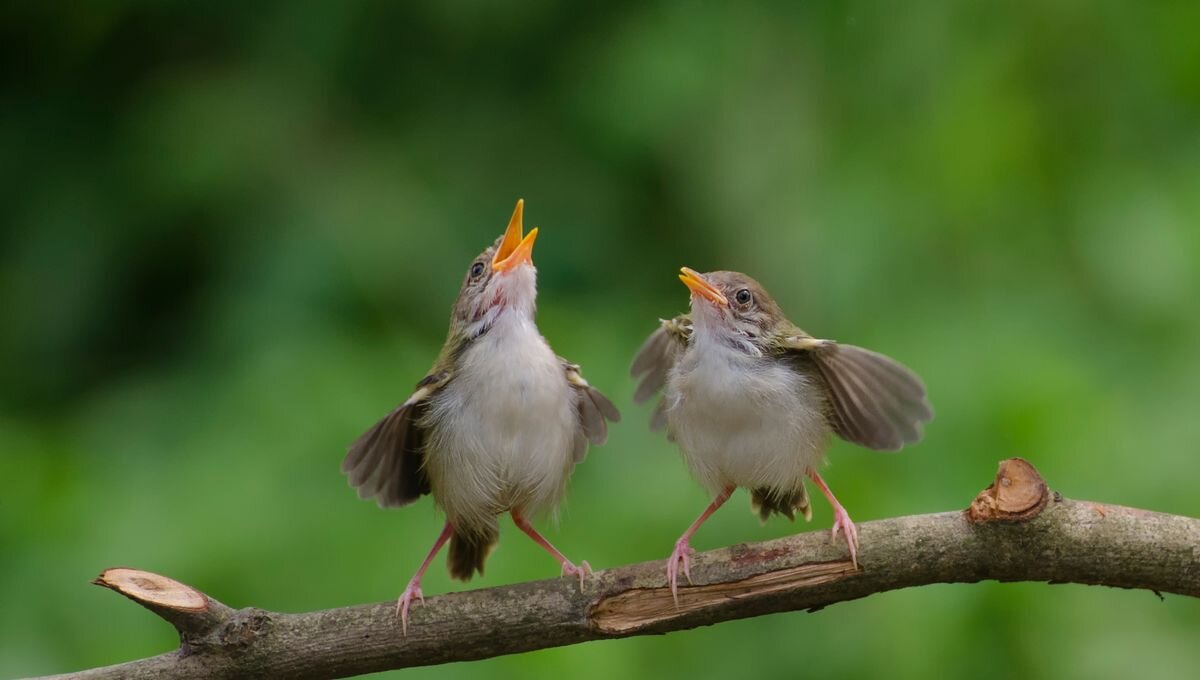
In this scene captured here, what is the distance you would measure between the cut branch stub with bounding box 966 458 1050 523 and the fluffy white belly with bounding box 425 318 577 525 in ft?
4.26

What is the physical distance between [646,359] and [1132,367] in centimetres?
172

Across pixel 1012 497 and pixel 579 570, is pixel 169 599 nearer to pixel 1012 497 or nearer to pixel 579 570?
pixel 579 570

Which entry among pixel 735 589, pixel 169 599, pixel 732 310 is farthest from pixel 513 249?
pixel 169 599

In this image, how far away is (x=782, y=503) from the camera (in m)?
4.53

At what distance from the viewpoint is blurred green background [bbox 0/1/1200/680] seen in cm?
454

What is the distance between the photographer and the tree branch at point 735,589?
3.46 metres

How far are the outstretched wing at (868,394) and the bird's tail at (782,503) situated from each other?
0.87 ft

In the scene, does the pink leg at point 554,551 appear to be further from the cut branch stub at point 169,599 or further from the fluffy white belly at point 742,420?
the cut branch stub at point 169,599

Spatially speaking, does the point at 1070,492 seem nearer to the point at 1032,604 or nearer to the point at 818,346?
the point at 1032,604

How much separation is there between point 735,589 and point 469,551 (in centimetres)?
127

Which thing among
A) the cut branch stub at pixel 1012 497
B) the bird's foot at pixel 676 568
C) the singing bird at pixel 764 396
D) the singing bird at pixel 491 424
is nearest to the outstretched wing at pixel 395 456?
the singing bird at pixel 491 424

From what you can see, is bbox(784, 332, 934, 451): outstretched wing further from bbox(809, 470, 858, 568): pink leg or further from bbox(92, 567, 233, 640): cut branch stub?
bbox(92, 567, 233, 640): cut branch stub

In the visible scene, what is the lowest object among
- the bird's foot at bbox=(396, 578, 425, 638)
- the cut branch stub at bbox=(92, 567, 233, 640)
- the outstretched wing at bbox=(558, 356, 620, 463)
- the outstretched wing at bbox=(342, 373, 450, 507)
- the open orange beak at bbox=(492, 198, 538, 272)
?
the cut branch stub at bbox=(92, 567, 233, 640)

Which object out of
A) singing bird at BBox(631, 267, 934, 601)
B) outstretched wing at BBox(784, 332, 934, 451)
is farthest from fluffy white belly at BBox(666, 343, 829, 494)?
outstretched wing at BBox(784, 332, 934, 451)
